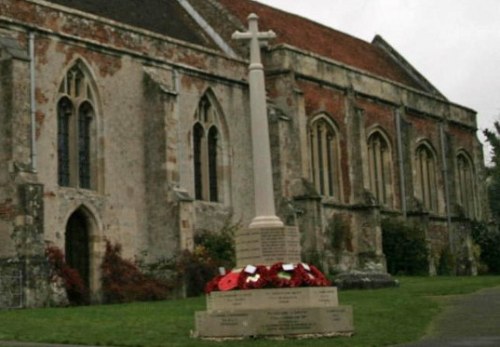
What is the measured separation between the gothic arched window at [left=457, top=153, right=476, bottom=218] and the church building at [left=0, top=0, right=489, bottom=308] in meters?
2.74

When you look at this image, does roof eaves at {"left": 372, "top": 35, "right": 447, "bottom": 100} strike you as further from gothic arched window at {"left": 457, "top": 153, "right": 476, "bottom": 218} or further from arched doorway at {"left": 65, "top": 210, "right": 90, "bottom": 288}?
arched doorway at {"left": 65, "top": 210, "right": 90, "bottom": 288}

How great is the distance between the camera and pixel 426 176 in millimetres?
49906

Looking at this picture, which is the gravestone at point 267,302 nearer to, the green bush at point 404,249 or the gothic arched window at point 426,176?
the green bush at point 404,249

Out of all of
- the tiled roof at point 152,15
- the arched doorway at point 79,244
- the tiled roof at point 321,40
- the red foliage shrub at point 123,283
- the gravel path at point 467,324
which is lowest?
the gravel path at point 467,324

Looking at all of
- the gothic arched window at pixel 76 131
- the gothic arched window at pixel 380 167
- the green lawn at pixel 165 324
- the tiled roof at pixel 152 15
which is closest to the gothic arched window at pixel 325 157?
the gothic arched window at pixel 380 167

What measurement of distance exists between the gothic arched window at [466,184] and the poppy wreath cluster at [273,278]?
123ft

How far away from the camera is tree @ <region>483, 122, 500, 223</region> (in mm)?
59906

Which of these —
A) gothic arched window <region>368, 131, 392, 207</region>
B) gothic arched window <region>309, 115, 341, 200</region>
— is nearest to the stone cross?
gothic arched window <region>309, 115, 341, 200</region>

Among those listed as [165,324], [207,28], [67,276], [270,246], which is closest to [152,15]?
[207,28]

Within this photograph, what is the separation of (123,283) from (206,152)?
7154 millimetres

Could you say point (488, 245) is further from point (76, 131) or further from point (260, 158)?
point (260, 158)

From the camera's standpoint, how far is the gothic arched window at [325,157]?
40.5 metres

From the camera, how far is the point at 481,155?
2203 inches

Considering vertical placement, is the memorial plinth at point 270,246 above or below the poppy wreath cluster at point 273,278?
above
